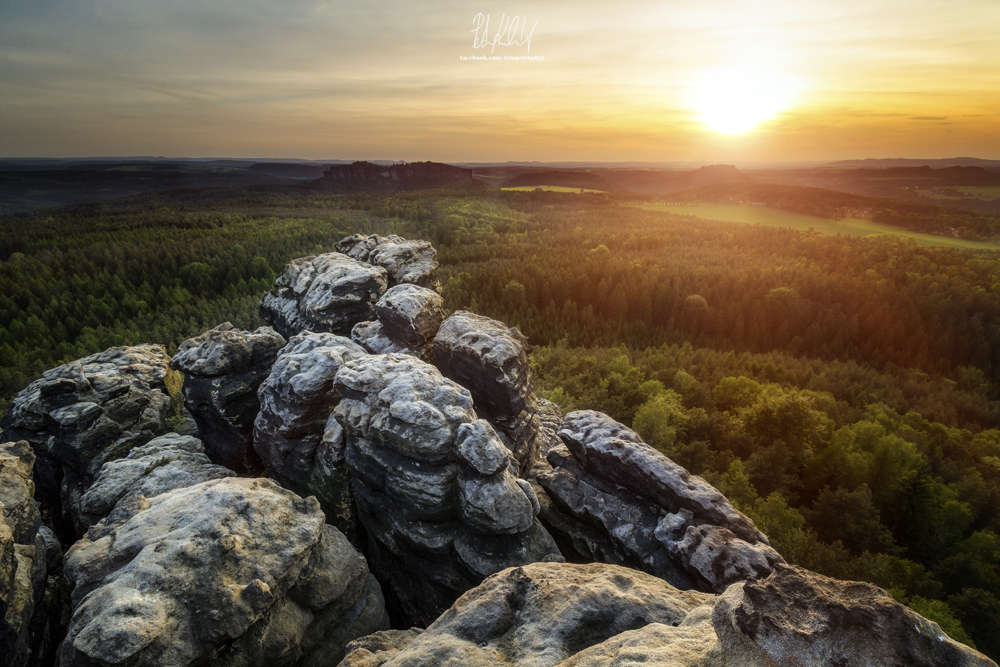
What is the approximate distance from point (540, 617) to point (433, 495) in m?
3.19

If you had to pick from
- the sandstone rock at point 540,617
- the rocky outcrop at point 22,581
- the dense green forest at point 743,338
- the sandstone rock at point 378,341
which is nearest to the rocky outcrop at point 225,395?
the sandstone rock at point 378,341

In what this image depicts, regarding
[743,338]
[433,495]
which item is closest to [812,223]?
[743,338]

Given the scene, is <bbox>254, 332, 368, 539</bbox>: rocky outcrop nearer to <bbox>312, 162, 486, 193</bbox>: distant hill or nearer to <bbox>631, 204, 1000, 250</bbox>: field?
<bbox>631, 204, 1000, 250</bbox>: field

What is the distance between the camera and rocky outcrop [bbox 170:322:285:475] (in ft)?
36.8

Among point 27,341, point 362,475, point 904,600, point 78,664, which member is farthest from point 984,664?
point 27,341

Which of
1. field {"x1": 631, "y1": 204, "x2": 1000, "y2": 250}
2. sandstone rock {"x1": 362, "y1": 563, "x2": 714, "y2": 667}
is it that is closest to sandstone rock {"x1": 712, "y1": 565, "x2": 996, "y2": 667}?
sandstone rock {"x1": 362, "y1": 563, "x2": 714, "y2": 667}

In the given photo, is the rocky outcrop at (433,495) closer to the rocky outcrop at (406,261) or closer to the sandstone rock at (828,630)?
the sandstone rock at (828,630)

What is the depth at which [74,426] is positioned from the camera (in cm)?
1040

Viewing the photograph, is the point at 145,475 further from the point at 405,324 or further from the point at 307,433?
the point at 405,324

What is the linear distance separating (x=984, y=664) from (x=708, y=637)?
2061 millimetres

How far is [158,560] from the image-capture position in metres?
5.70

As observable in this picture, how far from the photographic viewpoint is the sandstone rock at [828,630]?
3492mm

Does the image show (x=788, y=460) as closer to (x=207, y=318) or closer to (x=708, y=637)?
(x=708, y=637)

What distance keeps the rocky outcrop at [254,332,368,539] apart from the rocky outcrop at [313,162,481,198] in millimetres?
177658
